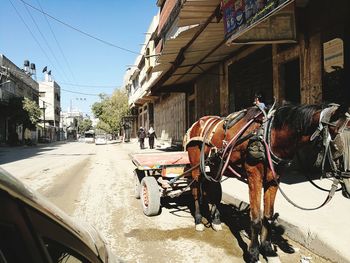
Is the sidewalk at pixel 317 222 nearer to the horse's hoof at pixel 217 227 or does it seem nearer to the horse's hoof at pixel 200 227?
the horse's hoof at pixel 217 227

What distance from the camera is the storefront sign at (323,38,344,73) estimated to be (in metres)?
8.80

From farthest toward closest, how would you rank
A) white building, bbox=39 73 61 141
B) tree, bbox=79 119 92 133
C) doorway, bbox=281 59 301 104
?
tree, bbox=79 119 92 133 < white building, bbox=39 73 61 141 < doorway, bbox=281 59 301 104

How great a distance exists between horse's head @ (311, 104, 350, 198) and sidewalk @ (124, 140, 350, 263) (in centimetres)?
150

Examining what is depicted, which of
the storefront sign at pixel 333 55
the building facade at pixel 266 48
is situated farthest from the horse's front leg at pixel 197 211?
the storefront sign at pixel 333 55

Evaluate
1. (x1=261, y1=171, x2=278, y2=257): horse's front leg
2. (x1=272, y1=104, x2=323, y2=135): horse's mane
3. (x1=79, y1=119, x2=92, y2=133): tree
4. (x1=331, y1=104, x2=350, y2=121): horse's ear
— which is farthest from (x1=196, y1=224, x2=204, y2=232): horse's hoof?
(x1=79, y1=119, x2=92, y2=133): tree

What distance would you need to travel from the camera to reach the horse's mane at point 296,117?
12.6 feet

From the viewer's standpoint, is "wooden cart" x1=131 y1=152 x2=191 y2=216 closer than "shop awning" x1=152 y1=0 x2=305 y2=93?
Yes

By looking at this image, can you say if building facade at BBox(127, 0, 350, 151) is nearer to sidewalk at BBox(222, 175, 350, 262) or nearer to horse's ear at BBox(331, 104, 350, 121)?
sidewalk at BBox(222, 175, 350, 262)

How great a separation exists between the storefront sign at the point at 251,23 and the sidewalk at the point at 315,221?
13.6 ft

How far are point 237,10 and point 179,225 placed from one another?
6.10 meters

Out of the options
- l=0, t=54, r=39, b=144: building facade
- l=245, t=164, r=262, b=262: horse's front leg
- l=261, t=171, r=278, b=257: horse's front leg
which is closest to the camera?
l=245, t=164, r=262, b=262: horse's front leg

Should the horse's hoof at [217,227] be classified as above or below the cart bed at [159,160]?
below

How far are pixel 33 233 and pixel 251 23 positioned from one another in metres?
8.31

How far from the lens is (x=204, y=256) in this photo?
471 centimetres
